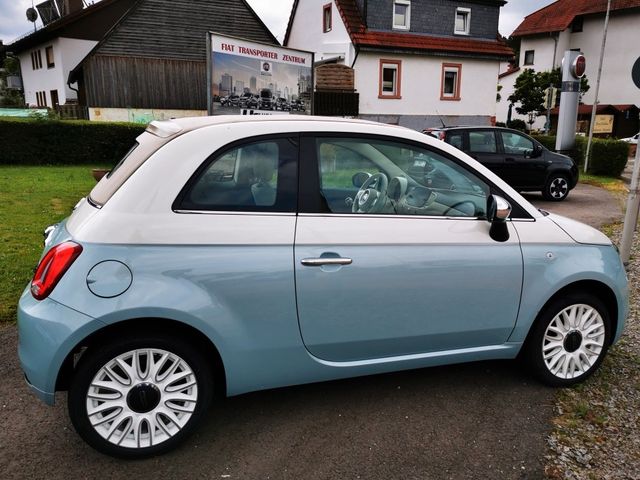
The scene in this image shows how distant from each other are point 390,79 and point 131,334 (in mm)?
27068

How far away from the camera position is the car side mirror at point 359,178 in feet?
11.2

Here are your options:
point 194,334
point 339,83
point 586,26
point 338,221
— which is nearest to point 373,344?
point 338,221

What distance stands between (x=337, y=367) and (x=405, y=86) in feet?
87.7

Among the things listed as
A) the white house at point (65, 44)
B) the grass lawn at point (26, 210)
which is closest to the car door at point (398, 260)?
the grass lawn at point (26, 210)

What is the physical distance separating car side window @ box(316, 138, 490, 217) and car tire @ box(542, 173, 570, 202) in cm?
985

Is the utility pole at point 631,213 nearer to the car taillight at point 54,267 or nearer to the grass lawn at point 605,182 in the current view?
the car taillight at point 54,267

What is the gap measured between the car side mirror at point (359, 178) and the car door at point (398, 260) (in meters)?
0.04

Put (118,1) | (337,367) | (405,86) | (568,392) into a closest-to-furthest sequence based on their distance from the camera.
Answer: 1. (337,367)
2. (568,392)
3. (405,86)
4. (118,1)

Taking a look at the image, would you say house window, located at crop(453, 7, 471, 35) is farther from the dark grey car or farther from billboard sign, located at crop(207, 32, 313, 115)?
the dark grey car

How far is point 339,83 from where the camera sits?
2356 centimetres

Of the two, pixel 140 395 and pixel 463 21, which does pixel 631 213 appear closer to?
pixel 140 395

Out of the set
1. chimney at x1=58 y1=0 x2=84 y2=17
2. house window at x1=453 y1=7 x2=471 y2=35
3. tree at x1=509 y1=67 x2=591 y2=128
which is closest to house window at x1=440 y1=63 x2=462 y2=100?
house window at x1=453 y1=7 x2=471 y2=35

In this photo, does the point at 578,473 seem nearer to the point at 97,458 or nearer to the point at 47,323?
the point at 97,458

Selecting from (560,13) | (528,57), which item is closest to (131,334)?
(528,57)
